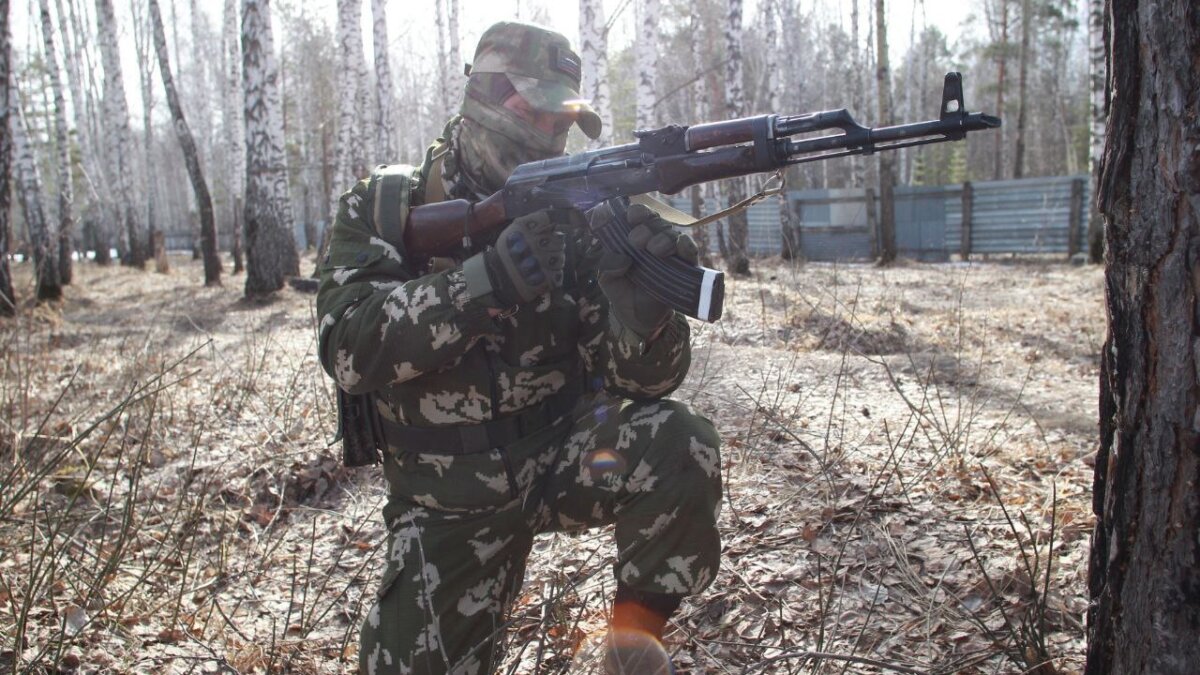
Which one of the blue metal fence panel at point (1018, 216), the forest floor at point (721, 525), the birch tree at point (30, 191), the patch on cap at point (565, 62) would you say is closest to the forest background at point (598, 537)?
the forest floor at point (721, 525)

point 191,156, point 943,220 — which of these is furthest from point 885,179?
point 191,156

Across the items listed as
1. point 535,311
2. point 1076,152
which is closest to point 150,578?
point 535,311

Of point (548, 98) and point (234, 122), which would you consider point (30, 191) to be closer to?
point (234, 122)

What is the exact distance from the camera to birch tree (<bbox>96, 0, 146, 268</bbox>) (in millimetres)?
16094

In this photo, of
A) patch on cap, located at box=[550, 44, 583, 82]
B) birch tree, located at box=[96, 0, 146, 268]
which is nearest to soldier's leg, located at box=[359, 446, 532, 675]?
patch on cap, located at box=[550, 44, 583, 82]

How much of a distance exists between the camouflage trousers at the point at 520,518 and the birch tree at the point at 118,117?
57.8 feet

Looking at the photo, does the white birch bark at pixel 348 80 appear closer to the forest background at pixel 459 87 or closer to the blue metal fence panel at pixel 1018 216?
the forest background at pixel 459 87

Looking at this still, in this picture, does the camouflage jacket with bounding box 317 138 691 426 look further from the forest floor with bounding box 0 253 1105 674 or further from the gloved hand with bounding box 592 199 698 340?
the forest floor with bounding box 0 253 1105 674

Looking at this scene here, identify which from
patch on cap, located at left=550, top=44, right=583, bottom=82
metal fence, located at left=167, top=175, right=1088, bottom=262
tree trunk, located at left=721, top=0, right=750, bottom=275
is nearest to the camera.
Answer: patch on cap, located at left=550, top=44, right=583, bottom=82

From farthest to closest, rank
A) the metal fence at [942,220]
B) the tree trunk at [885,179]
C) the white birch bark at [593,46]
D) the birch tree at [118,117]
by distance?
the birch tree at [118,117], the metal fence at [942,220], the tree trunk at [885,179], the white birch bark at [593,46]

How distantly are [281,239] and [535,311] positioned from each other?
1030 centimetres

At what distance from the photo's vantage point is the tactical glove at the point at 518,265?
2137mm

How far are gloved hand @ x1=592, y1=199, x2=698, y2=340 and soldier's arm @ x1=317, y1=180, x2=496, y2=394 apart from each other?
13.7 inches

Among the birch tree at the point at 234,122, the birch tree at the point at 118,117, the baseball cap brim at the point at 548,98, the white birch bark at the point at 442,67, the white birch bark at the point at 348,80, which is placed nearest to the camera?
the baseball cap brim at the point at 548,98
